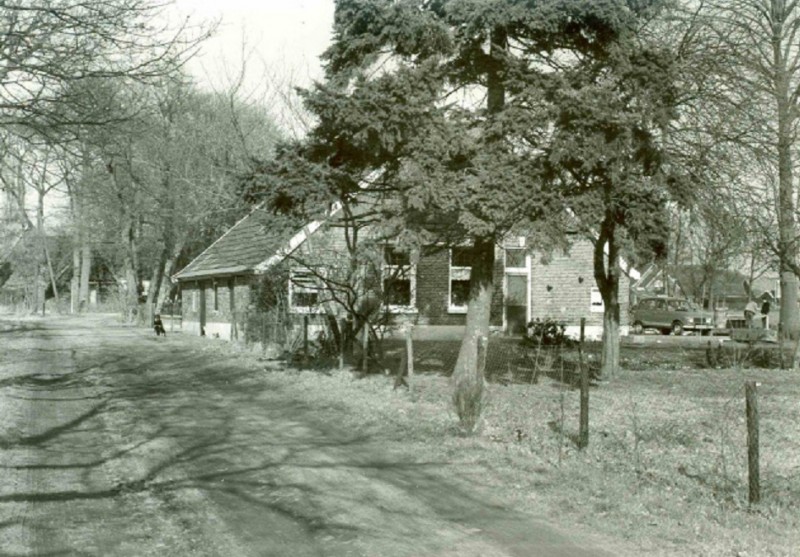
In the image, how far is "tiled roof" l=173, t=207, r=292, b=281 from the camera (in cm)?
2736

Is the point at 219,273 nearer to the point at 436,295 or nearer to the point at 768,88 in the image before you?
the point at 436,295

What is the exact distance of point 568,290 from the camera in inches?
1273

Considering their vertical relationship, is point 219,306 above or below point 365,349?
above

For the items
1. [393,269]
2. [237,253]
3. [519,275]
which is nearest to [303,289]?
[393,269]

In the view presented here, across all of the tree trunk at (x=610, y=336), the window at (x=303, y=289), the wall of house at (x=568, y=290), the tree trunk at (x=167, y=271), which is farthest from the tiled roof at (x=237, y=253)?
the wall of house at (x=568, y=290)

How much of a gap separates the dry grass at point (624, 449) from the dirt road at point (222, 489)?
547 millimetres

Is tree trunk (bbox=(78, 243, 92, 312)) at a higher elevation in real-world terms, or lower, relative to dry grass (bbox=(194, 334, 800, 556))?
higher

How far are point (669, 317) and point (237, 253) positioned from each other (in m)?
25.0

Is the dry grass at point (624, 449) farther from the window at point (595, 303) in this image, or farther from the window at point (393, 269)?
the window at point (595, 303)

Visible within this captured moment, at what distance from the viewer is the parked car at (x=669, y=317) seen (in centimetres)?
4559

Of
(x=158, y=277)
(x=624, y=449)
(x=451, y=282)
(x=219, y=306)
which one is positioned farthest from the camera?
(x=158, y=277)

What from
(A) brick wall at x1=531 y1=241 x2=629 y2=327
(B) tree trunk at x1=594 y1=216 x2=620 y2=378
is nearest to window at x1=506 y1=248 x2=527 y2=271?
(A) brick wall at x1=531 y1=241 x2=629 y2=327

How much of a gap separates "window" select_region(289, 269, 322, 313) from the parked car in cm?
2639

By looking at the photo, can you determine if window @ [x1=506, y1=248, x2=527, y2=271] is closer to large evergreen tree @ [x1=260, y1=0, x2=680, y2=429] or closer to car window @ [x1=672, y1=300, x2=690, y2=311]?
large evergreen tree @ [x1=260, y1=0, x2=680, y2=429]
